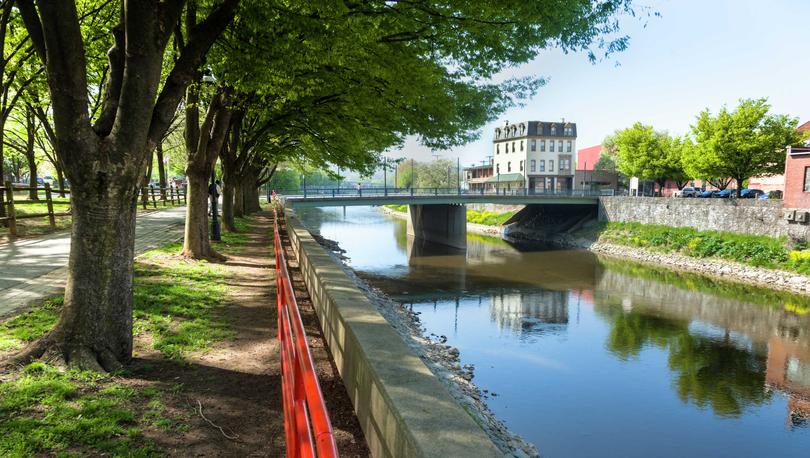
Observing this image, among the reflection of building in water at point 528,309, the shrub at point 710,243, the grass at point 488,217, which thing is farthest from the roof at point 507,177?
the reflection of building in water at point 528,309

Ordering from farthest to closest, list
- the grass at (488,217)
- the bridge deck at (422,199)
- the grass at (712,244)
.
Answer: the grass at (488,217) < the bridge deck at (422,199) < the grass at (712,244)

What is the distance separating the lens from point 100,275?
5.89m

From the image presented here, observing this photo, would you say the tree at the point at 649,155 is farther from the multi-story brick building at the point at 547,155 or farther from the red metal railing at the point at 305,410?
the red metal railing at the point at 305,410

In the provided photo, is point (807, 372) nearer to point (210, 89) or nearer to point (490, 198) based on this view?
point (210, 89)

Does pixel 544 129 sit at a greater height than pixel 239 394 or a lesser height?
greater

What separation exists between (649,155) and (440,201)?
24269mm

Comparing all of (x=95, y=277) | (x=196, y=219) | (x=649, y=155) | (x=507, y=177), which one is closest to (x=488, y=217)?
(x=507, y=177)

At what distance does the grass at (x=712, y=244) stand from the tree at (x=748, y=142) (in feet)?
21.4

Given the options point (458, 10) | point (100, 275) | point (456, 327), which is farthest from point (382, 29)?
point (456, 327)

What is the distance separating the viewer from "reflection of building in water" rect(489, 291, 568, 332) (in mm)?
20766

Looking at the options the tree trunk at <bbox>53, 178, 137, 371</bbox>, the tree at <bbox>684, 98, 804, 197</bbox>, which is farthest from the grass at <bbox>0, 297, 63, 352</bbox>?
the tree at <bbox>684, 98, 804, 197</bbox>

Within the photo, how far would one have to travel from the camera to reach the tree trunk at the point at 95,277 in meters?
5.76

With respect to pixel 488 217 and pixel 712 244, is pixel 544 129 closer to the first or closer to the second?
pixel 488 217

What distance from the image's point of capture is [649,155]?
53656 mm
